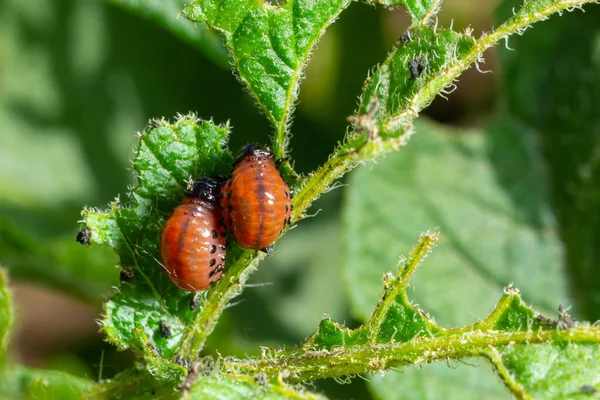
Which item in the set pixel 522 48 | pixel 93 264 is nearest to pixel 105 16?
pixel 93 264

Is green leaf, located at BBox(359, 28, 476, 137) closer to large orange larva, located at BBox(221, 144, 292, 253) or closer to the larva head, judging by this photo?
large orange larva, located at BBox(221, 144, 292, 253)

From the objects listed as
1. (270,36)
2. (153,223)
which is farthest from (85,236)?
(270,36)

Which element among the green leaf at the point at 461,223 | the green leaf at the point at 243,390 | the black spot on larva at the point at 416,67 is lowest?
the green leaf at the point at 243,390

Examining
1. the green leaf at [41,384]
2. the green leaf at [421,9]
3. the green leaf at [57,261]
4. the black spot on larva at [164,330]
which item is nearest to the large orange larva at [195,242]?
the black spot on larva at [164,330]

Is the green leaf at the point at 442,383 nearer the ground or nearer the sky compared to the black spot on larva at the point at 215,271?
nearer the sky

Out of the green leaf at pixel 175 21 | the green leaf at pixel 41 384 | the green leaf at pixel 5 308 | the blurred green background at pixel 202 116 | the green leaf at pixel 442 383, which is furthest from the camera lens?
the blurred green background at pixel 202 116

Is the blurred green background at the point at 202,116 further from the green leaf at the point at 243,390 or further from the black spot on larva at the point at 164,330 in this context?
the green leaf at the point at 243,390

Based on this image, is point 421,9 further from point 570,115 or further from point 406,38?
point 570,115
